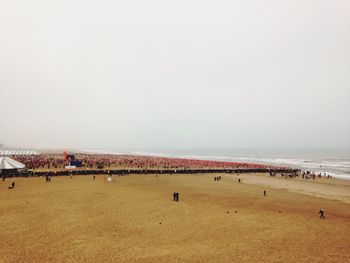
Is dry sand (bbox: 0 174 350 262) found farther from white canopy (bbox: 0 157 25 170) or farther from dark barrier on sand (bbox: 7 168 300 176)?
dark barrier on sand (bbox: 7 168 300 176)

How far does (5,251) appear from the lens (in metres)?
13.2

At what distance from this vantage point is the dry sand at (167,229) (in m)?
13.3

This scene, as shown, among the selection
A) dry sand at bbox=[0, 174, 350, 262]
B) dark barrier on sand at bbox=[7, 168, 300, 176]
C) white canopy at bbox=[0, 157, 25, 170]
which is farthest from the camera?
dark barrier on sand at bbox=[7, 168, 300, 176]

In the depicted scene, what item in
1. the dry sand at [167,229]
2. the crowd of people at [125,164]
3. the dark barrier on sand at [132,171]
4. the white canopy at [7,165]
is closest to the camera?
the dry sand at [167,229]

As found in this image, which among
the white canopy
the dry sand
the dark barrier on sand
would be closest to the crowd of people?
the dark barrier on sand

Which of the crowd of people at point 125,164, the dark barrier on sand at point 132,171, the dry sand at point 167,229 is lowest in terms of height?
the dry sand at point 167,229

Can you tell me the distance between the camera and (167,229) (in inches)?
674

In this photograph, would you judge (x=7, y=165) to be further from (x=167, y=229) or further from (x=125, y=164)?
(x=167, y=229)

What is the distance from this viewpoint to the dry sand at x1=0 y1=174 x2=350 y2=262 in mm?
13312

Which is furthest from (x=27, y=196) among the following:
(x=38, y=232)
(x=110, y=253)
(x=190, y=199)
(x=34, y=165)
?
(x=34, y=165)

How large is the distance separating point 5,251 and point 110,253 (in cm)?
446

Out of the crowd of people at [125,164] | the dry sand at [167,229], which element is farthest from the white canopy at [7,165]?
the dry sand at [167,229]

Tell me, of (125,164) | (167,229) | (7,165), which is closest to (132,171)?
(7,165)

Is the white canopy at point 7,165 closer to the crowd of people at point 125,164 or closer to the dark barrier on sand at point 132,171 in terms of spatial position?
the dark barrier on sand at point 132,171
